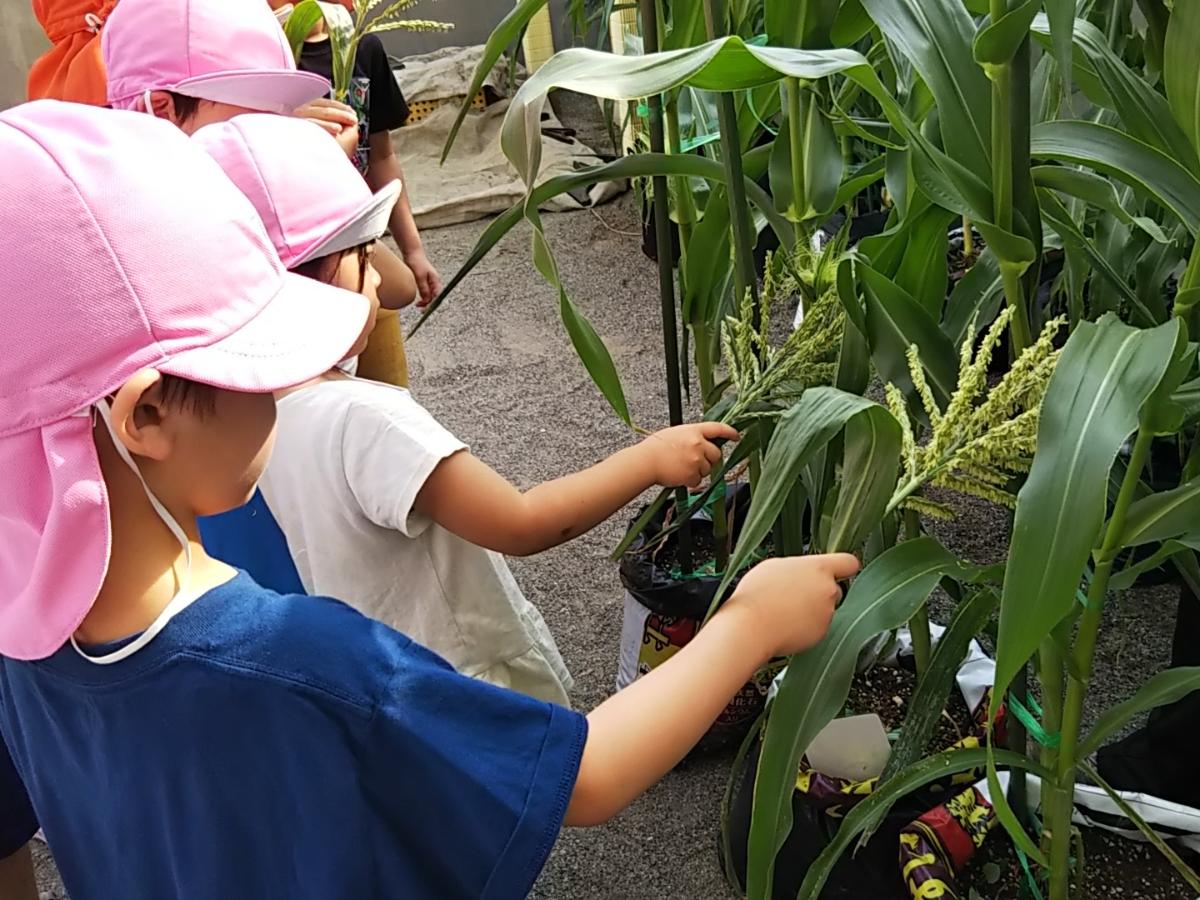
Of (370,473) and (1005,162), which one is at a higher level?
(1005,162)

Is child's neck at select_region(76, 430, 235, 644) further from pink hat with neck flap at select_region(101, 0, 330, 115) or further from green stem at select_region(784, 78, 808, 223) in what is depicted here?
pink hat with neck flap at select_region(101, 0, 330, 115)

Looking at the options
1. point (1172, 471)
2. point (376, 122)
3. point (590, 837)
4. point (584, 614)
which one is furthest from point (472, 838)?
point (376, 122)

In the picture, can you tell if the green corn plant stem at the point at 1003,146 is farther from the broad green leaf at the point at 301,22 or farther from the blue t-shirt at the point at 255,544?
the broad green leaf at the point at 301,22

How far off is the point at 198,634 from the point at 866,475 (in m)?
0.38

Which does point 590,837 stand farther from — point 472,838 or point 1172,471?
point 1172,471

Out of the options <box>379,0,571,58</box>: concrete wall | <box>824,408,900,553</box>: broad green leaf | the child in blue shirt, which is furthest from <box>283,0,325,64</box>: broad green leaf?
<box>379,0,571,58</box>: concrete wall

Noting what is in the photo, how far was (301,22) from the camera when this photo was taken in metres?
1.38

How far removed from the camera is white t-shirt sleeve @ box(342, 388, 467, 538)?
2.74ft

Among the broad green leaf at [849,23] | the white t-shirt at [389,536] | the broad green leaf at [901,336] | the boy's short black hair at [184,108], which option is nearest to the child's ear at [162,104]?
the boy's short black hair at [184,108]

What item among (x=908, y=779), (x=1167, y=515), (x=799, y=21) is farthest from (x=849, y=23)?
(x=908, y=779)

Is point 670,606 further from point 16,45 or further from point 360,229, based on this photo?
point 16,45

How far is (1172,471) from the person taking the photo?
139cm

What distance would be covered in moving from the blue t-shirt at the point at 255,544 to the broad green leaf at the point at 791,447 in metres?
0.47

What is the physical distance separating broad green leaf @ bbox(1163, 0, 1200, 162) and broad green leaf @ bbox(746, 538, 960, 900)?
0.28 meters
